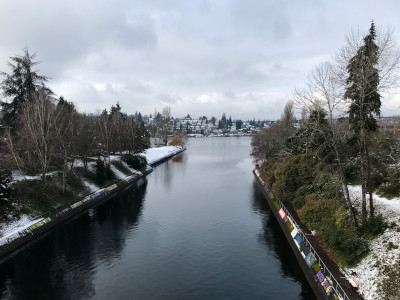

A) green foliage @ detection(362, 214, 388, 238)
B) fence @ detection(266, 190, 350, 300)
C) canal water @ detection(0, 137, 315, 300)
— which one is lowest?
canal water @ detection(0, 137, 315, 300)

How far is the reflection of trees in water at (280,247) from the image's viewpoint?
19947mm

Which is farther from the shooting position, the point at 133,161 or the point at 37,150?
the point at 133,161

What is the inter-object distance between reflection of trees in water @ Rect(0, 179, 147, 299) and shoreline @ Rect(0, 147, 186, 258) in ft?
2.60

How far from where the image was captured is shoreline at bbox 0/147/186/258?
2609 cm

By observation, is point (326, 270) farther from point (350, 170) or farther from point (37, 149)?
point (37, 149)

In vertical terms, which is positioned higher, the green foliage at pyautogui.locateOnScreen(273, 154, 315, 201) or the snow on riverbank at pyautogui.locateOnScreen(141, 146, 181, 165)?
the green foliage at pyautogui.locateOnScreen(273, 154, 315, 201)

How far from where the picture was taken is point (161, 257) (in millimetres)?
24266

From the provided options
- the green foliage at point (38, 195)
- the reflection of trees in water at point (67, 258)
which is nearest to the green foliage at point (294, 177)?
the reflection of trees in water at point (67, 258)

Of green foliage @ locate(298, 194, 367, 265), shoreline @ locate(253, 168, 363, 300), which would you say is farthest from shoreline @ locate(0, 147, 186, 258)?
green foliage @ locate(298, 194, 367, 265)

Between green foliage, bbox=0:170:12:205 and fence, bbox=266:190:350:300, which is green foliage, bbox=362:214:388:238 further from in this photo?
green foliage, bbox=0:170:12:205

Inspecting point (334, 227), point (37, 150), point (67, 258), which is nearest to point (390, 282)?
point (334, 227)

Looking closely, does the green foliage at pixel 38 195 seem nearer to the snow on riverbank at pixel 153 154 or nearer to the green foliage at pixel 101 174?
the green foliage at pixel 101 174

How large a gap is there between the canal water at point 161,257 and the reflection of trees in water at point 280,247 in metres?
0.07

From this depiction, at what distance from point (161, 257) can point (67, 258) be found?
→ 7.76m
